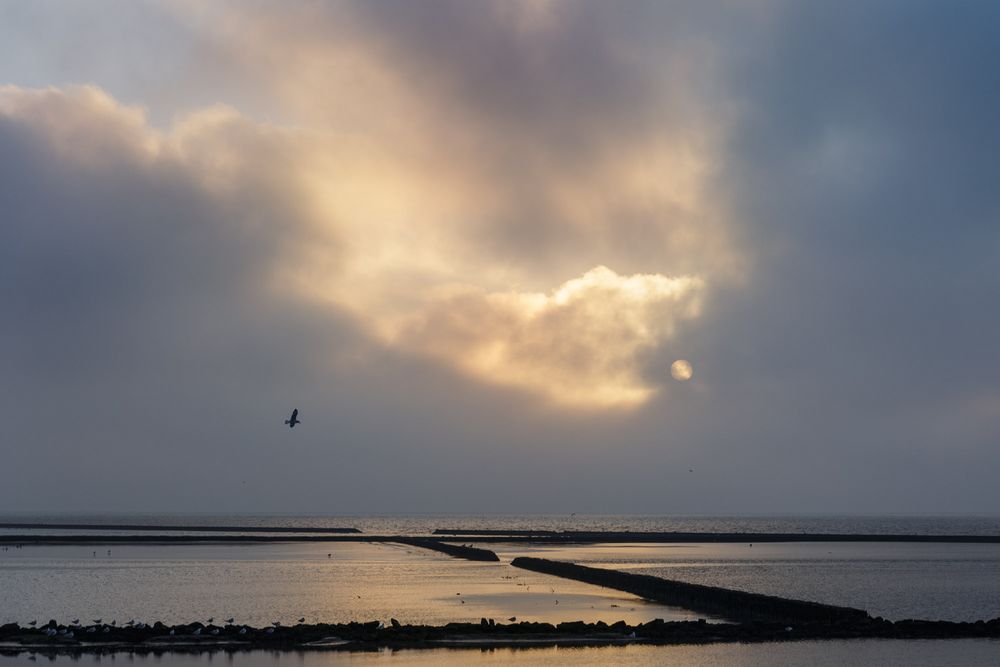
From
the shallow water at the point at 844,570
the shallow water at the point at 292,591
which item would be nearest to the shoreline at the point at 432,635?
the shallow water at the point at 292,591

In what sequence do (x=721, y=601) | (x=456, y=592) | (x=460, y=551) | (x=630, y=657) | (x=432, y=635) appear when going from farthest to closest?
(x=460, y=551)
(x=456, y=592)
(x=721, y=601)
(x=432, y=635)
(x=630, y=657)

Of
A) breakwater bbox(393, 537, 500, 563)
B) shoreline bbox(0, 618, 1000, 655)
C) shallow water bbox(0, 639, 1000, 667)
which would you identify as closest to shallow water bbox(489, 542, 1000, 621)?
breakwater bbox(393, 537, 500, 563)

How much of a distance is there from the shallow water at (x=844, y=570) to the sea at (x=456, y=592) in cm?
17

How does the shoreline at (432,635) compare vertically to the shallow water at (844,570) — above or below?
below

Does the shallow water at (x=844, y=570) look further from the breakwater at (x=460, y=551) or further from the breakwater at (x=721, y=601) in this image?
the breakwater at (x=721, y=601)

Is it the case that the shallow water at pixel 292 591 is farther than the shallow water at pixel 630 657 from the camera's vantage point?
Yes

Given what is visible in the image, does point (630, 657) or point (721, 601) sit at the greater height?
point (721, 601)

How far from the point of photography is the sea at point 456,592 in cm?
2745

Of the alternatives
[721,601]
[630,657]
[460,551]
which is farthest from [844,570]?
[630,657]

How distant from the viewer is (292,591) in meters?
45.9

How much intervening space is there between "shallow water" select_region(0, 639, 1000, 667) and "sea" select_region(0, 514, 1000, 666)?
0.05 meters

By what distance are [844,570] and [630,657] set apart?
4262 centimetres

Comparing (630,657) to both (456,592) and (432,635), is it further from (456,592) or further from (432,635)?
(456,592)

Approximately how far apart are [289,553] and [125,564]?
54.5 ft
